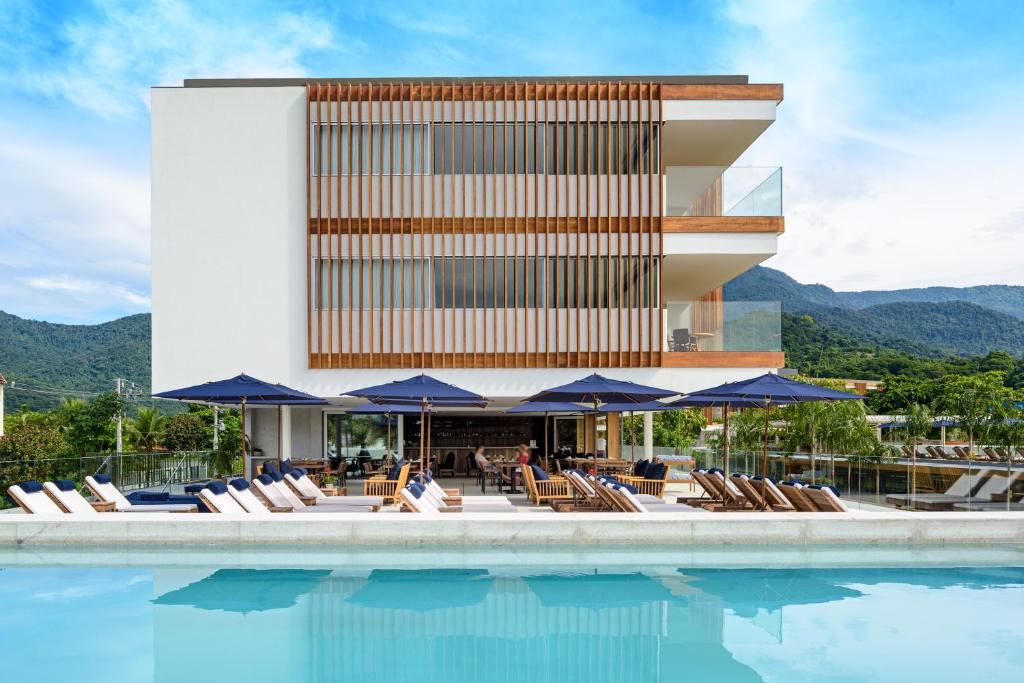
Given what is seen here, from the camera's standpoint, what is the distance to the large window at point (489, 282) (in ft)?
76.7

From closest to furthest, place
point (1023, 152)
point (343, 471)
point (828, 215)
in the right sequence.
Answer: point (343, 471), point (1023, 152), point (828, 215)

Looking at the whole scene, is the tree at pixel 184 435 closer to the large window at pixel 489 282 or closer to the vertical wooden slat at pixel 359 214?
the large window at pixel 489 282

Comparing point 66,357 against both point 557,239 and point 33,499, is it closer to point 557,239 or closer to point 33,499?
point 557,239

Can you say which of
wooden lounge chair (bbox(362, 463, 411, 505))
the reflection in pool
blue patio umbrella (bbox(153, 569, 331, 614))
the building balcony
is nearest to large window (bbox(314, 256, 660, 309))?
the building balcony

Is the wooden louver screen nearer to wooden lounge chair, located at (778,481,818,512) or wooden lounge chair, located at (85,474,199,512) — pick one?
wooden lounge chair, located at (778,481,818,512)

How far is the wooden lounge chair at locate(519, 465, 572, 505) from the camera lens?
16.8 metres

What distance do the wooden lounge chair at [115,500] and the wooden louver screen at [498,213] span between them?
8352 millimetres

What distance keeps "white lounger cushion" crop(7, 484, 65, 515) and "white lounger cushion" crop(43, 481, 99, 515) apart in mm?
134

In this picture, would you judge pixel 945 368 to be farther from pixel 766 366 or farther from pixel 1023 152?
pixel 766 366

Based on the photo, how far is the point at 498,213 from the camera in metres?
23.5

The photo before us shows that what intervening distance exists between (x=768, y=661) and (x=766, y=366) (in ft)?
50.0

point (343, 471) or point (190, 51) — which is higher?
point (190, 51)

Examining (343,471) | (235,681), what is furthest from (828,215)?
(235,681)

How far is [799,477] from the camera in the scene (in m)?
19.8
